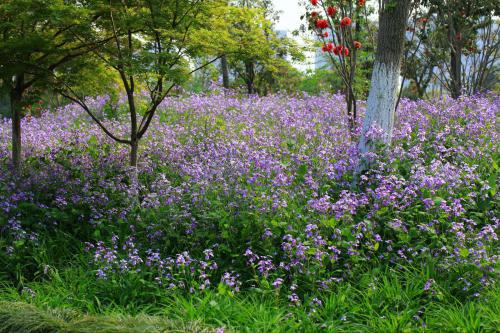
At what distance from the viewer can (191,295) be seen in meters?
4.23

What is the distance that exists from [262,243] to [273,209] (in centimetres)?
38

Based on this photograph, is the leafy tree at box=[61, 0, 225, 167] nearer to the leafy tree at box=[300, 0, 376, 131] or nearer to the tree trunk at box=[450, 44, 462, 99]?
the leafy tree at box=[300, 0, 376, 131]

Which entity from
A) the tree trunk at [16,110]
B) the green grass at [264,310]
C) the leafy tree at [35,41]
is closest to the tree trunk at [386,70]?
the green grass at [264,310]

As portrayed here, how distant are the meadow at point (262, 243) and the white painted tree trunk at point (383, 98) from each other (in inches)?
10.8

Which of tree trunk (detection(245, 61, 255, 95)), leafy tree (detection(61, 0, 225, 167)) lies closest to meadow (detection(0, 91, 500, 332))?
leafy tree (detection(61, 0, 225, 167))

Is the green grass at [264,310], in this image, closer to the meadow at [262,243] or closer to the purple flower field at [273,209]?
the meadow at [262,243]

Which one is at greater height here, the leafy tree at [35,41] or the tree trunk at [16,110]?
the leafy tree at [35,41]

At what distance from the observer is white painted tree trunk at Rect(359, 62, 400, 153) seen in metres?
6.47

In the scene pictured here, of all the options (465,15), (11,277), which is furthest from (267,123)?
(465,15)

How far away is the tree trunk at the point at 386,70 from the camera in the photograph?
6.24 m

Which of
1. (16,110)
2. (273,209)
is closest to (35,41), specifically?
(16,110)

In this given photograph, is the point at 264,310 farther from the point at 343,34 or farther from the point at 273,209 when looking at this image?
the point at 343,34

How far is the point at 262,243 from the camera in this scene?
4715 mm

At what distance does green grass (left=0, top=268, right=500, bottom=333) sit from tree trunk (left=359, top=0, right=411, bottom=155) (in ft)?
7.93
